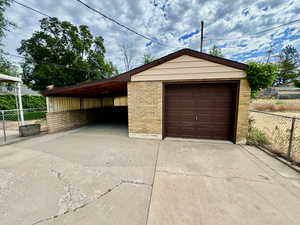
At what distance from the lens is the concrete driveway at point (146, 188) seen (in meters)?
1.70

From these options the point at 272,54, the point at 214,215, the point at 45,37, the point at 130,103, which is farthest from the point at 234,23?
the point at 272,54

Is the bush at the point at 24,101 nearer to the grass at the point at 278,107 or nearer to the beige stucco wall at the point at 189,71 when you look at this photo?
the beige stucco wall at the point at 189,71

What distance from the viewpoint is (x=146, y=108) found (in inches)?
203

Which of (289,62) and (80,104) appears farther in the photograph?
(289,62)

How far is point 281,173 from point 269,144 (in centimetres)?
216

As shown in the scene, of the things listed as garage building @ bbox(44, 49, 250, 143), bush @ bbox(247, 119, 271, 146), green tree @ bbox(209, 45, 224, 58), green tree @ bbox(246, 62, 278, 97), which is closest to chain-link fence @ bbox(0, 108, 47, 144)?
garage building @ bbox(44, 49, 250, 143)

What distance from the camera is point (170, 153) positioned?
383 cm

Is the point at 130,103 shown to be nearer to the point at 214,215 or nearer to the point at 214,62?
the point at 214,62

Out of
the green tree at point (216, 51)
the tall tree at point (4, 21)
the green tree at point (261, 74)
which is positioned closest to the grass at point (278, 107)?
the green tree at point (216, 51)

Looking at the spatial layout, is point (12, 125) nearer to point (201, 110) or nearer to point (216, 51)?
point (201, 110)

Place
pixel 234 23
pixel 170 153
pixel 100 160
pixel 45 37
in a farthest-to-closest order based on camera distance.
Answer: pixel 45 37 → pixel 234 23 → pixel 170 153 → pixel 100 160

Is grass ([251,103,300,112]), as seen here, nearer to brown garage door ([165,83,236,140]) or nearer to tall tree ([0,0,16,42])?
brown garage door ([165,83,236,140])

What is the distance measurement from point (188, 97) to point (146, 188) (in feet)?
12.6

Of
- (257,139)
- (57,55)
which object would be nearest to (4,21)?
(57,55)
